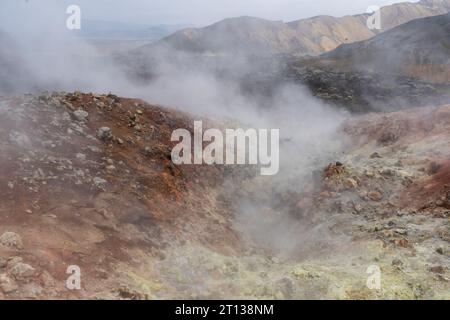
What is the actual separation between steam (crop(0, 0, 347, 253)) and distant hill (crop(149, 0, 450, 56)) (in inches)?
1464

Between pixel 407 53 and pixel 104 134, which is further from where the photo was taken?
pixel 407 53

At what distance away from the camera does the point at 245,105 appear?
21.0 meters

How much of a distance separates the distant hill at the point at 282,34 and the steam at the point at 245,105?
122 ft

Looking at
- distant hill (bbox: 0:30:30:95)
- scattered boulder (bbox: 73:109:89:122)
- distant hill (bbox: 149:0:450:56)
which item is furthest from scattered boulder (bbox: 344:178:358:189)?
distant hill (bbox: 149:0:450:56)

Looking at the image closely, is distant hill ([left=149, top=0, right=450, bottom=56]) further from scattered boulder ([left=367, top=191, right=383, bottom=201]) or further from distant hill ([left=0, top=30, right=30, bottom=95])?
scattered boulder ([left=367, top=191, right=383, bottom=201])

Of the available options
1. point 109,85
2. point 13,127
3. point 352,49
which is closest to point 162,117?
point 13,127

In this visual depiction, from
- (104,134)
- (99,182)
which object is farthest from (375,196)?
(104,134)

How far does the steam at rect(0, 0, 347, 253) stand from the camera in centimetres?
1124

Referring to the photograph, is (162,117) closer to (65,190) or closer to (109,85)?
(65,190)

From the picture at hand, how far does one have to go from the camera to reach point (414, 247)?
834 centimetres

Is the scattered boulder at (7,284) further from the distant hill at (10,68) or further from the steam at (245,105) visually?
the distant hill at (10,68)

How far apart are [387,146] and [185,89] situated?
1027 cm

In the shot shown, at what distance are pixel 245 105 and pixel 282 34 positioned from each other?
60.8 m

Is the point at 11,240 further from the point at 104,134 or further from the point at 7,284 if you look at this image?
the point at 104,134
